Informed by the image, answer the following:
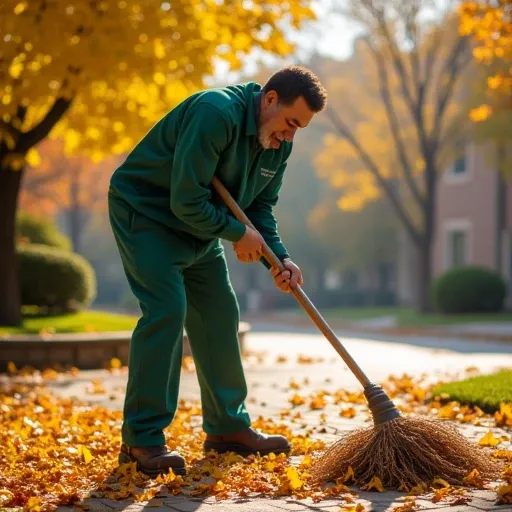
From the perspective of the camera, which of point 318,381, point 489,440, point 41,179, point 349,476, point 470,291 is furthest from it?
point 41,179

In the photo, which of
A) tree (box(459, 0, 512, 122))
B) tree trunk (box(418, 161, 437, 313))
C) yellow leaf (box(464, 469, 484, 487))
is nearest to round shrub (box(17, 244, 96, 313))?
tree (box(459, 0, 512, 122))

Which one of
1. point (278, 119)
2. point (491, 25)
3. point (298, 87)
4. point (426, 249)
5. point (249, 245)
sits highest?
point (491, 25)

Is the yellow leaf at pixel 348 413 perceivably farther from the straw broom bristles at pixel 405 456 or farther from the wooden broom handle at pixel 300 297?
the straw broom bristles at pixel 405 456

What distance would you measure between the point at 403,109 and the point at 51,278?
20.6m

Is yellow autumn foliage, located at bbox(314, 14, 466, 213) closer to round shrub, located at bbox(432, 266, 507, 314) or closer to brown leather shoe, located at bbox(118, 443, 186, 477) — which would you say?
round shrub, located at bbox(432, 266, 507, 314)

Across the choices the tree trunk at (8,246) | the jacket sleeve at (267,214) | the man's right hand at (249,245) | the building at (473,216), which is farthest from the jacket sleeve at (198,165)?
the building at (473,216)

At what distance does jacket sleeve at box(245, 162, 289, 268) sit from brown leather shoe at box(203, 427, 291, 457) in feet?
2.79

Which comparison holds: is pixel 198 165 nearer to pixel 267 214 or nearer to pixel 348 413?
pixel 267 214

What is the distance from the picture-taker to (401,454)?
15.7ft

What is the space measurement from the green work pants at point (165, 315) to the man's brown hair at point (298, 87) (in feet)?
2.74

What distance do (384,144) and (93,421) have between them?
25845 millimetres

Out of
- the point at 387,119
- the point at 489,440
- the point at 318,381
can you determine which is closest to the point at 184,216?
the point at 489,440

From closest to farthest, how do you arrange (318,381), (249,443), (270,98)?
(270,98)
(249,443)
(318,381)

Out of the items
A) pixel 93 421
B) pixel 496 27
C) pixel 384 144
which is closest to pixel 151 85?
pixel 496 27
